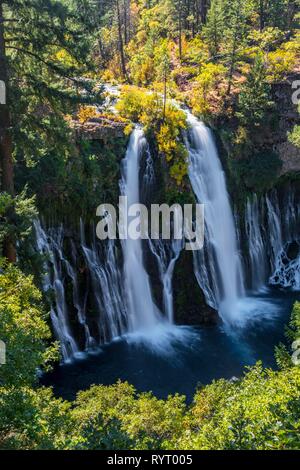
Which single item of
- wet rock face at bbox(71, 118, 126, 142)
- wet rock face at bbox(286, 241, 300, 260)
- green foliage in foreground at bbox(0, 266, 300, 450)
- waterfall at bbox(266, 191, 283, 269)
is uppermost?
wet rock face at bbox(71, 118, 126, 142)

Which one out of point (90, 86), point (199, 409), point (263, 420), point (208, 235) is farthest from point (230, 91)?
point (263, 420)

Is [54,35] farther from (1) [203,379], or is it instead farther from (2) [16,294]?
(1) [203,379]

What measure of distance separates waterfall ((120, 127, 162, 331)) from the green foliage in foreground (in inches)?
378

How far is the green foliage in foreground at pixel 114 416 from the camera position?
21.6 feet

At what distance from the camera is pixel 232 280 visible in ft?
79.5

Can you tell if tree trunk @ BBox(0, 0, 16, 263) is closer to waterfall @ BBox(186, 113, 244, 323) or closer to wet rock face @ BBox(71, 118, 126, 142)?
wet rock face @ BBox(71, 118, 126, 142)

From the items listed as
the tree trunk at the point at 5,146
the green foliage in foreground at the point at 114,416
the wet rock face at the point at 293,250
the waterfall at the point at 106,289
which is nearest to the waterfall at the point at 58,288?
the waterfall at the point at 106,289

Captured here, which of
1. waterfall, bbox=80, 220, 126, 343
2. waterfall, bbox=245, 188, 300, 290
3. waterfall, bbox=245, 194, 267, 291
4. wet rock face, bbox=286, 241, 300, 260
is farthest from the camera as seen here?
wet rock face, bbox=286, 241, 300, 260

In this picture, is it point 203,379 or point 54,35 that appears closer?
point 54,35

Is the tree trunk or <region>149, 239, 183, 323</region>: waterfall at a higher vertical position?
the tree trunk

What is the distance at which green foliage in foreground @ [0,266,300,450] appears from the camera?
6.59 m

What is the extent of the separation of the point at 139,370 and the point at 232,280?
9.19m

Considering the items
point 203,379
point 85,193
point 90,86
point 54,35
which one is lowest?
point 203,379

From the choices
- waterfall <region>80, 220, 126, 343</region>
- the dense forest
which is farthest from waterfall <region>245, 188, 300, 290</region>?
waterfall <region>80, 220, 126, 343</region>
